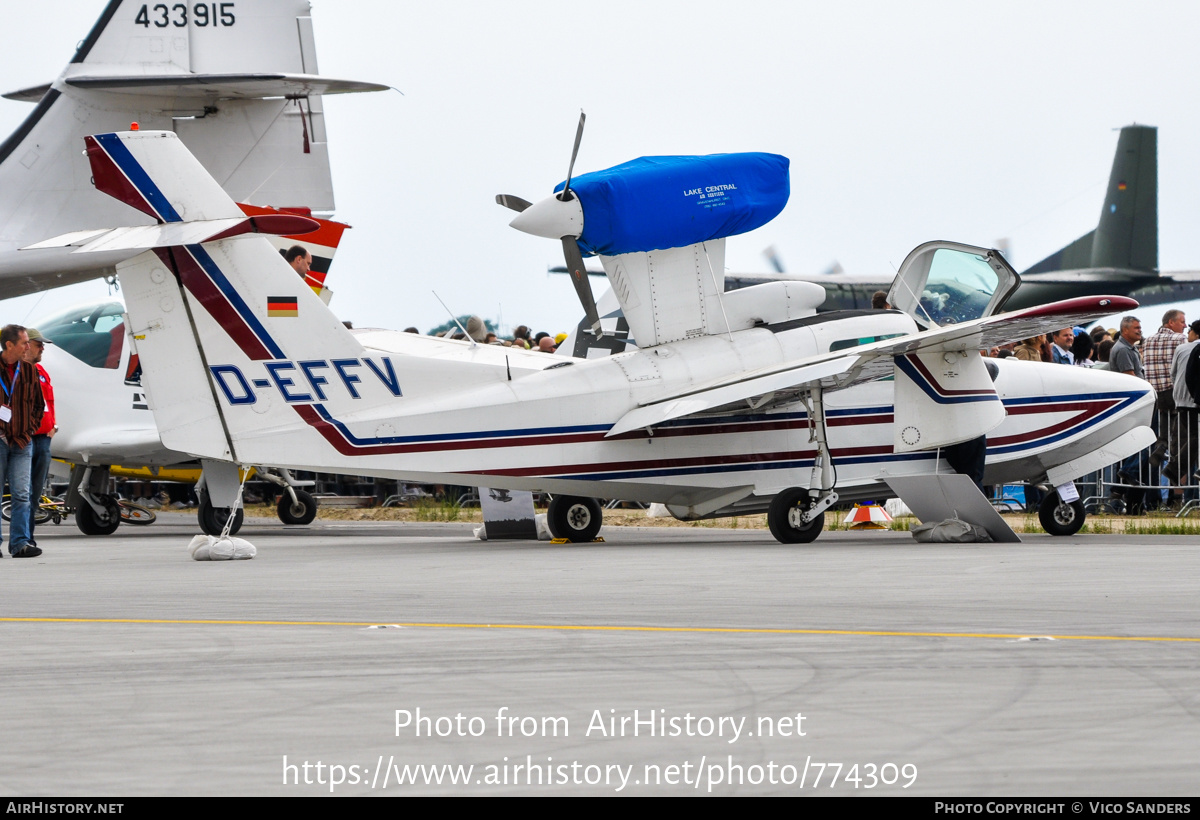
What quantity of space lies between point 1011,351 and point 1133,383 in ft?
11.3

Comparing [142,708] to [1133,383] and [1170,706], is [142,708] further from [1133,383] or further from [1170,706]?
[1133,383]

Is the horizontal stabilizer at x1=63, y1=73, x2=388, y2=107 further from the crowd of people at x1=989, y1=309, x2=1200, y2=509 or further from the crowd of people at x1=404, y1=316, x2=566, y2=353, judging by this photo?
the crowd of people at x1=989, y1=309, x2=1200, y2=509

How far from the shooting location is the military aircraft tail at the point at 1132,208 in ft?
142

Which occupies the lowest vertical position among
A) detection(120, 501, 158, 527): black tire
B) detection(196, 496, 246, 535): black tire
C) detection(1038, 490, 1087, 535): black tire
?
detection(120, 501, 158, 527): black tire

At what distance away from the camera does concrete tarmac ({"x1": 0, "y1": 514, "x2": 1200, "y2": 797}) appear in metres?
Answer: 3.79

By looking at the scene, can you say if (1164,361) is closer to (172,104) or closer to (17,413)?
(17,413)

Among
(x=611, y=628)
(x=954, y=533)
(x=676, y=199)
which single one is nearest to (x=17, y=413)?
(x=676, y=199)

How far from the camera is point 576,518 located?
14320 mm

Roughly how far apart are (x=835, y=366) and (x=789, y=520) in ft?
5.49

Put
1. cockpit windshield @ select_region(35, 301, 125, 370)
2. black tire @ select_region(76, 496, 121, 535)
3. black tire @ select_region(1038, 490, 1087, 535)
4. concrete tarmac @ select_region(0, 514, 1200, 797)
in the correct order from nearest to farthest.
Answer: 1. concrete tarmac @ select_region(0, 514, 1200, 797)
2. black tire @ select_region(1038, 490, 1087, 535)
3. cockpit windshield @ select_region(35, 301, 125, 370)
4. black tire @ select_region(76, 496, 121, 535)

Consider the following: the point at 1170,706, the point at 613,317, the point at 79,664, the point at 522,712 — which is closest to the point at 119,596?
the point at 79,664

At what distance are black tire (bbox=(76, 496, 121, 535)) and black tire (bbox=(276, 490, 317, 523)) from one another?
2.20m

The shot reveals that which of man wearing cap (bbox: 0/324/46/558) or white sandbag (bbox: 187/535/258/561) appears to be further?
man wearing cap (bbox: 0/324/46/558)

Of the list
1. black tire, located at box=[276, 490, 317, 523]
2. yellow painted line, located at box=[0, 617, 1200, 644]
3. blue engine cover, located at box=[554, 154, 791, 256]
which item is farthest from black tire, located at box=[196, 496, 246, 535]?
yellow painted line, located at box=[0, 617, 1200, 644]
